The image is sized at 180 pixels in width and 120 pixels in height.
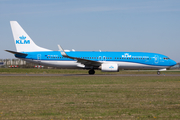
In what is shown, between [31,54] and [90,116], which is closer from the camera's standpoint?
[90,116]

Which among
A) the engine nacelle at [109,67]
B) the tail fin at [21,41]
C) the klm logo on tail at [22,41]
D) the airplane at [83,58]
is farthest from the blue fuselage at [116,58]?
the klm logo on tail at [22,41]

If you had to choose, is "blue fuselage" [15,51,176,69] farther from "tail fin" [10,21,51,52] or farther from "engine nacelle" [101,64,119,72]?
"engine nacelle" [101,64,119,72]

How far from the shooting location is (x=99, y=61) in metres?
37.0

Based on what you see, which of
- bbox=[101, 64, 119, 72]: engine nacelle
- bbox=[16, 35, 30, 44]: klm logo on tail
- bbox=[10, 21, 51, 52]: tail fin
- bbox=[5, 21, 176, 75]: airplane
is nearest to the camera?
bbox=[101, 64, 119, 72]: engine nacelle

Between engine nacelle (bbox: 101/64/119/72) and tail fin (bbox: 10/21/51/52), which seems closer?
engine nacelle (bbox: 101/64/119/72)

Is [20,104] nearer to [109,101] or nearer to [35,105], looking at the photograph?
[35,105]

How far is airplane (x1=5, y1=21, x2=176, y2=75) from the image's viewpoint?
36.8m

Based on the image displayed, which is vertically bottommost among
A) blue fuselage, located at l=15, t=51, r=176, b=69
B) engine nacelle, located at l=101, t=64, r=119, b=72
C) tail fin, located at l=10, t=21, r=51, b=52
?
engine nacelle, located at l=101, t=64, r=119, b=72

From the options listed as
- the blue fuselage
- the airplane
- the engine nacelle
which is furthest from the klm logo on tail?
the engine nacelle

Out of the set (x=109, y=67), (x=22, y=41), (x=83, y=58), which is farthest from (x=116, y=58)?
(x=22, y=41)

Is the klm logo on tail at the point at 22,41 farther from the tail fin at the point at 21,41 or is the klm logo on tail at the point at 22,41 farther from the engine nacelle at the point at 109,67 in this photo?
the engine nacelle at the point at 109,67

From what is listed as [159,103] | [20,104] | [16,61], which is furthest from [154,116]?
[16,61]

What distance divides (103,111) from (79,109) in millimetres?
956

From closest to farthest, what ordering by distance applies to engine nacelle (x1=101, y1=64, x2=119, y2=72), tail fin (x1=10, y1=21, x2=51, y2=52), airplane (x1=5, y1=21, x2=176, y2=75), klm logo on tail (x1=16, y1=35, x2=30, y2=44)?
engine nacelle (x1=101, y1=64, x2=119, y2=72), airplane (x1=5, y1=21, x2=176, y2=75), tail fin (x1=10, y1=21, x2=51, y2=52), klm logo on tail (x1=16, y1=35, x2=30, y2=44)
